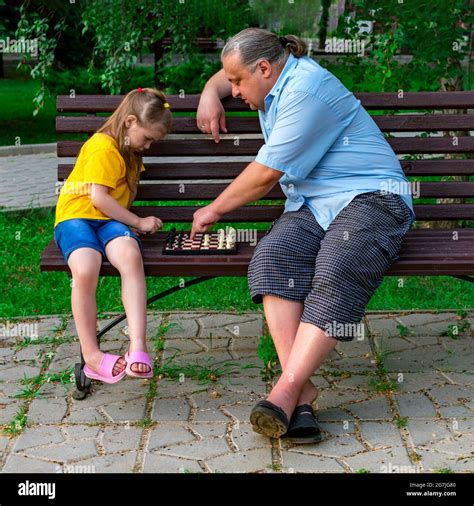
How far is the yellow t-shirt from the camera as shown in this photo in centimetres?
409

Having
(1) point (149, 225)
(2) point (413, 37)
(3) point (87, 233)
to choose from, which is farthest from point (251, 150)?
(2) point (413, 37)

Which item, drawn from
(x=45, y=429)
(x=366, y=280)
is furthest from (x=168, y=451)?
(x=366, y=280)

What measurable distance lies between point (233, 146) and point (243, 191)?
2.32ft

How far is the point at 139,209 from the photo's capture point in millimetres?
4559

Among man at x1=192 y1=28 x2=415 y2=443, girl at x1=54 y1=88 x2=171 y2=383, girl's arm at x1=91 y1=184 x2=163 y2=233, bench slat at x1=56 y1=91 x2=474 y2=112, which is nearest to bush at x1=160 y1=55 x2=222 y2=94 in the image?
bench slat at x1=56 y1=91 x2=474 y2=112

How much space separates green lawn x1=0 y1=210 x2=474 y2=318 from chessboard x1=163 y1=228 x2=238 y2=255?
3.33ft

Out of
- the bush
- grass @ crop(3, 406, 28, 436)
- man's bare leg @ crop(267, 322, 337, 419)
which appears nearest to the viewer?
man's bare leg @ crop(267, 322, 337, 419)

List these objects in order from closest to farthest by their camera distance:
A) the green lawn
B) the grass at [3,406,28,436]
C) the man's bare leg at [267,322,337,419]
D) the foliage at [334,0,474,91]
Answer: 1. the man's bare leg at [267,322,337,419]
2. the grass at [3,406,28,436]
3. the green lawn
4. the foliage at [334,0,474,91]

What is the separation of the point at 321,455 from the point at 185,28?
4653mm

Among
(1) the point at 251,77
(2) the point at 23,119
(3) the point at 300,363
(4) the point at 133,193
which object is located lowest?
(2) the point at 23,119

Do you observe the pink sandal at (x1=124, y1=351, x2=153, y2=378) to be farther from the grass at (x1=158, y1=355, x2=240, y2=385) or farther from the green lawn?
the green lawn

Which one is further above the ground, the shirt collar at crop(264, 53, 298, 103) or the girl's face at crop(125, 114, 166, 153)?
the shirt collar at crop(264, 53, 298, 103)

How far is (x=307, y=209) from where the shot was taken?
4.05m

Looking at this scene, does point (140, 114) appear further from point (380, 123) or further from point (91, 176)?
point (380, 123)
